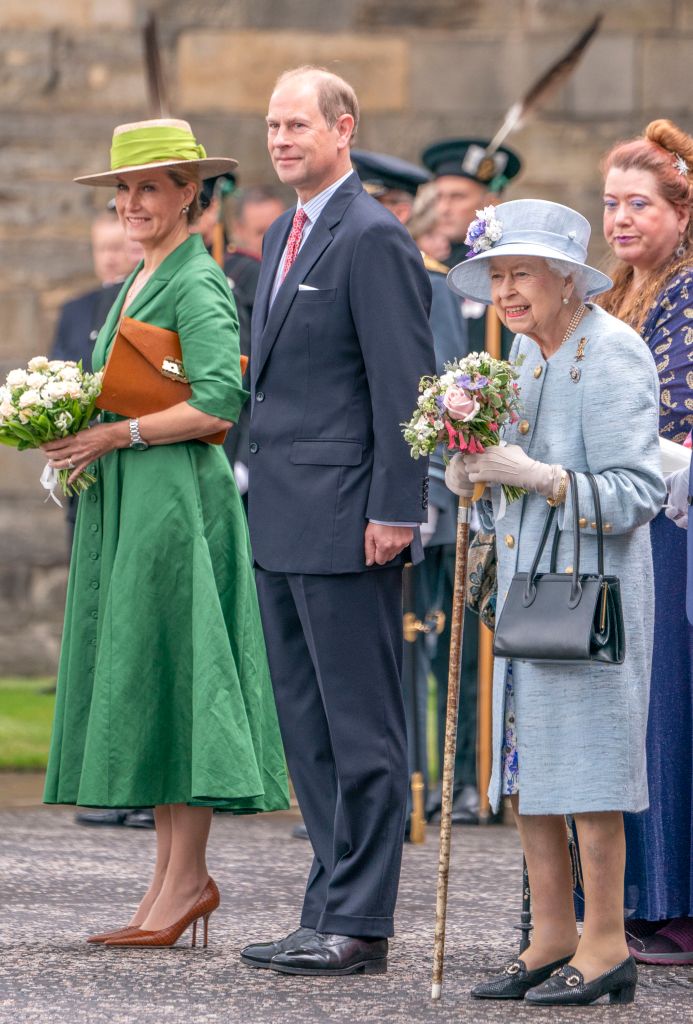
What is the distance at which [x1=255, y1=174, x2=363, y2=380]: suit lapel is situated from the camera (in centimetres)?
479

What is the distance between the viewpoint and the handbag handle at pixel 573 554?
4.28 m

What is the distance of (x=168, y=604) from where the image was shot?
16.4 feet

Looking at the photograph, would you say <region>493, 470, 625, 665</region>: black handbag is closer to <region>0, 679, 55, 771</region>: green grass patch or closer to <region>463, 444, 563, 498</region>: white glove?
<region>463, 444, 563, 498</region>: white glove

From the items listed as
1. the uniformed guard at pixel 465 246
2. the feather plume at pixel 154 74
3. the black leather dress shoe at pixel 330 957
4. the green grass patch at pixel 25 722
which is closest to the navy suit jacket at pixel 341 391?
the black leather dress shoe at pixel 330 957

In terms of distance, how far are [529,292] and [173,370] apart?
108cm

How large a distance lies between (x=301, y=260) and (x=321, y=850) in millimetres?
1442

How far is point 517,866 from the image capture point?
6328 mm

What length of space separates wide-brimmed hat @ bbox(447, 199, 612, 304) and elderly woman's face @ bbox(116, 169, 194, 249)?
102 centimetres

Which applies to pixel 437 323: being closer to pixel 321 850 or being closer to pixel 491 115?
pixel 321 850

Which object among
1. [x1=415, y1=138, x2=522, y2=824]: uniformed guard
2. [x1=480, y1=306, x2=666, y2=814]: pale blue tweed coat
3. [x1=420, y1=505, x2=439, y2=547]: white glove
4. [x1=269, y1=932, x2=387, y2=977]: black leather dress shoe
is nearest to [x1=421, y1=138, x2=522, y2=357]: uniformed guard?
[x1=415, y1=138, x2=522, y2=824]: uniformed guard

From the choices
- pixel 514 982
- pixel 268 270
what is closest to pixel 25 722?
pixel 268 270

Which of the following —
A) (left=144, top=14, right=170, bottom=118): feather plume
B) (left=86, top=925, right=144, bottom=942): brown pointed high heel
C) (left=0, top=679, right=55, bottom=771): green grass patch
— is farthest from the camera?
(left=144, top=14, right=170, bottom=118): feather plume

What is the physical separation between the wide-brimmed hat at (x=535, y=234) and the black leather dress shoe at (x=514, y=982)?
1.53 metres

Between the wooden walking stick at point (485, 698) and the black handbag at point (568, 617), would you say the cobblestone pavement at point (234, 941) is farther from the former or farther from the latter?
the black handbag at point (568, 617)
